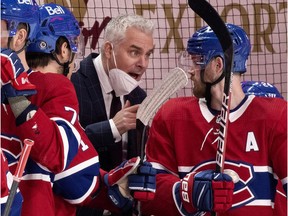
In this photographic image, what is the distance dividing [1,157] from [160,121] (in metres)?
0.79

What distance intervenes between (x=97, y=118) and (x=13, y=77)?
3.60 feet

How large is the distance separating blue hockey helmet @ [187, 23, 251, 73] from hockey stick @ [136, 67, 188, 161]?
21cm

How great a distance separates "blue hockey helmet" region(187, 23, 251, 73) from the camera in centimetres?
256

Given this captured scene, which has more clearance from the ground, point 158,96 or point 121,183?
point 158,96

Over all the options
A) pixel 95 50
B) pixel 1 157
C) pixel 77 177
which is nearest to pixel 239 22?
pixel 95 50

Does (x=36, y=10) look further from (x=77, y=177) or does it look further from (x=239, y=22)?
(x=239, y=22)

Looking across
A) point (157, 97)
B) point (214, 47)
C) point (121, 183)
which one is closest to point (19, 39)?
point (157, 97)

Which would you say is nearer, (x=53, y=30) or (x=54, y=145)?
(x=54, y=145)

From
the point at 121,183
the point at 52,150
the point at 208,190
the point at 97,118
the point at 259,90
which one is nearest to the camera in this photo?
the point at 52,150

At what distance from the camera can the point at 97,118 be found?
301 centimetres

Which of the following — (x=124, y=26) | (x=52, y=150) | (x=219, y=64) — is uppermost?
(x=124, y=26)

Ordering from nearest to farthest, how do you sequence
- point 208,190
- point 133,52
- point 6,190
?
point 6,190 → point 208,190 → point 133,52

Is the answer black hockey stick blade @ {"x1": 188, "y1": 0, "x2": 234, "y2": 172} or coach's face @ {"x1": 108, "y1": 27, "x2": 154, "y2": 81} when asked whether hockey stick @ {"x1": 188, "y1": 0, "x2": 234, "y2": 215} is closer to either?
black hockey stick blade @ {"x1": 188, "y1": 0, "x2": 234, "y2": 172}

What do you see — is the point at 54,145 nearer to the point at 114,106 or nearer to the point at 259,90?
the point at 114,106
